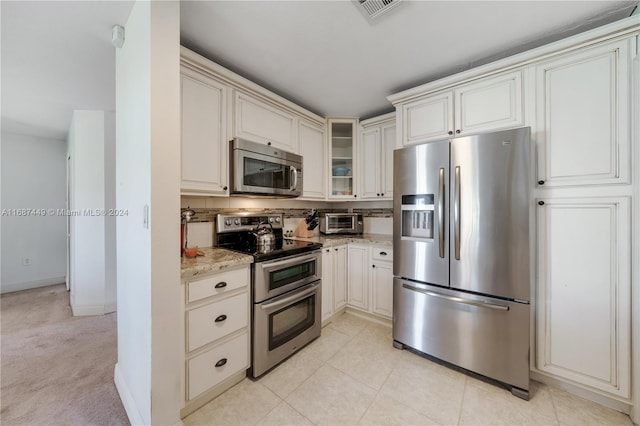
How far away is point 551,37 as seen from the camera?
1.70 meters

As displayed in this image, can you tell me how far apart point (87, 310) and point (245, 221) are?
2359 millimetres

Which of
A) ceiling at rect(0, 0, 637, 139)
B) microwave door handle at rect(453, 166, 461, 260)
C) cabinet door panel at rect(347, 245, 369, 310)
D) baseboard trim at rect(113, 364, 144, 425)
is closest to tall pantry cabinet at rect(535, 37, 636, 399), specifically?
ceiling at rect(0, 0, 637, 139)

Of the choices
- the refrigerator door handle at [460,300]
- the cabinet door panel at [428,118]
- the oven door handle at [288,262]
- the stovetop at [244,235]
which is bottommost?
the refrigerator door handle at [460,300]

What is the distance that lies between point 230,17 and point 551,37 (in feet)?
7.16

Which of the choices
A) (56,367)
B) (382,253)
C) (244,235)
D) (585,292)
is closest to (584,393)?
(585,292)

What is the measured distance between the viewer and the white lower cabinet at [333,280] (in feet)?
8.09

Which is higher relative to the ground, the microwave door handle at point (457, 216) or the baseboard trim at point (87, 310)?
the microwave door handle at point (457, 216)

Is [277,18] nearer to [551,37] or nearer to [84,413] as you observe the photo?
[551,37]

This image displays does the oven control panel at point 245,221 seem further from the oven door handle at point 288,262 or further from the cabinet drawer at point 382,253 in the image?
the cabinet drawer at point 382,253

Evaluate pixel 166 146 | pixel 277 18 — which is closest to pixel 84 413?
pixel 166 146

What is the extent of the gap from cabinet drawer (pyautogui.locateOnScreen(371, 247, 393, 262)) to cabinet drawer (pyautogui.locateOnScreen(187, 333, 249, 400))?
1462 millimetres

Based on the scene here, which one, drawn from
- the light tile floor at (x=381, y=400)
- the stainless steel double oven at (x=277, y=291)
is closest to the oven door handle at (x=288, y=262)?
the stainless steel double oven at (x=277, y=291)

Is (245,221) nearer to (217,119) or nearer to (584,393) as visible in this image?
(217,119)

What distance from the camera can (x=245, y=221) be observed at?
7.72ft
